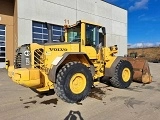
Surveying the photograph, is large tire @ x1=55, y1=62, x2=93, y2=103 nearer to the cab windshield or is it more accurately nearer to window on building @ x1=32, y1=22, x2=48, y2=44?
the cab windshield

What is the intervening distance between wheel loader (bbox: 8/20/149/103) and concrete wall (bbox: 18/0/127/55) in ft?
31.9

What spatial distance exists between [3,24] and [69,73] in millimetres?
12428

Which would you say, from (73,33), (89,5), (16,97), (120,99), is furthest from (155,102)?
(89,5)

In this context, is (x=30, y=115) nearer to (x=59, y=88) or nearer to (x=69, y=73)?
(x=59, y=88)

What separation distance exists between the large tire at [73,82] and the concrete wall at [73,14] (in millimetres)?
10948

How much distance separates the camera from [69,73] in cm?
587

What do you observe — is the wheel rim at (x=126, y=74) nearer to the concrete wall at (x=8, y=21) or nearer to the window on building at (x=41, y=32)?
the window on building at (x=41, y=32)

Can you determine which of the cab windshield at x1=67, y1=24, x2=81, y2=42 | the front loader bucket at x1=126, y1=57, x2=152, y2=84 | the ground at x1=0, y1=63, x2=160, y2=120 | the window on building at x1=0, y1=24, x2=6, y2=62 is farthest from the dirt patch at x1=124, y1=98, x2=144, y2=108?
the window on building at x1=0, y1=24, x2=6, y2=62

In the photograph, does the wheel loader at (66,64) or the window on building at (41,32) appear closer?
the wheel loader at (66,64)

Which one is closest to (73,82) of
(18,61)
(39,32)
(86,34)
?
(86,34)

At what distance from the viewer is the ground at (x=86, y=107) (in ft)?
15.6

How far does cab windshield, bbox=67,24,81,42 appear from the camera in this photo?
703 cm

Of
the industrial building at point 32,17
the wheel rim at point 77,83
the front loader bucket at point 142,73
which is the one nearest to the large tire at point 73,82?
the wheel rim at point 77,83

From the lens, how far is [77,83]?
6188mm
